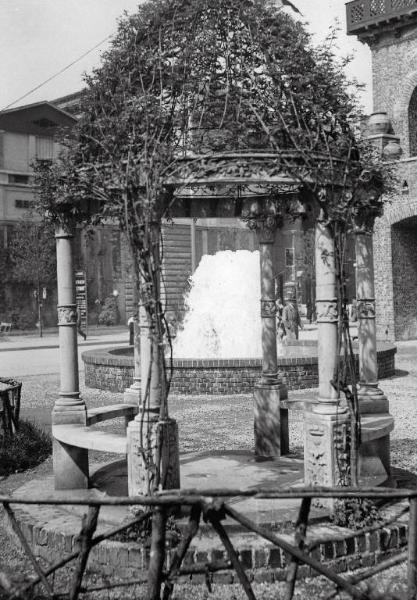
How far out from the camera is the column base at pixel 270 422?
26.6 ft

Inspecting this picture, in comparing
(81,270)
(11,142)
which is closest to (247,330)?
(81,270)

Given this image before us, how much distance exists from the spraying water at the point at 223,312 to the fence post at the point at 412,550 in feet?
47.2

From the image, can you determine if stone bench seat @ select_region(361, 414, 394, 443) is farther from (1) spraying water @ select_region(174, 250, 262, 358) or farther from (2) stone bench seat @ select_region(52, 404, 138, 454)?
(1) spraying water @ select_region(174, 250, 262, 358)

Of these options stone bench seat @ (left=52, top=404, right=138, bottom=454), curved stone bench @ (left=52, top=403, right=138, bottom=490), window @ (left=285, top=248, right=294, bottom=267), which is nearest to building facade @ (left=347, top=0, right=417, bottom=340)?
stone bench seat @ (left=52, top=404, right=138, bottom=454)

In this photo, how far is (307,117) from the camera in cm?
601

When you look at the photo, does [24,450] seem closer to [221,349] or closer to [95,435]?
[95,435]

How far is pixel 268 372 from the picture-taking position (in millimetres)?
8336

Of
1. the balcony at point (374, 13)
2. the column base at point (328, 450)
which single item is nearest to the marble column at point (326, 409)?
the column base at point (328, 450)

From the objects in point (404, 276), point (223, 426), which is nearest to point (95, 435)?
point (223, 426)

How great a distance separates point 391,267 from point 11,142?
2956 centimetres

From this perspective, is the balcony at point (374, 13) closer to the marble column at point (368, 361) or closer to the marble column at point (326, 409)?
the marble column at point (368, 361)

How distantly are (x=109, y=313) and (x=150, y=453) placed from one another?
147ft

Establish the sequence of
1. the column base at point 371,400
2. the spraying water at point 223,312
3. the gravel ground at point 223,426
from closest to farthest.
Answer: the gravel ground at point 223,426 → the column base at point 371,400 → the spraying water at point 223,312

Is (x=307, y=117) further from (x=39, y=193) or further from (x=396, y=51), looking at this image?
(x=396, y=51)
